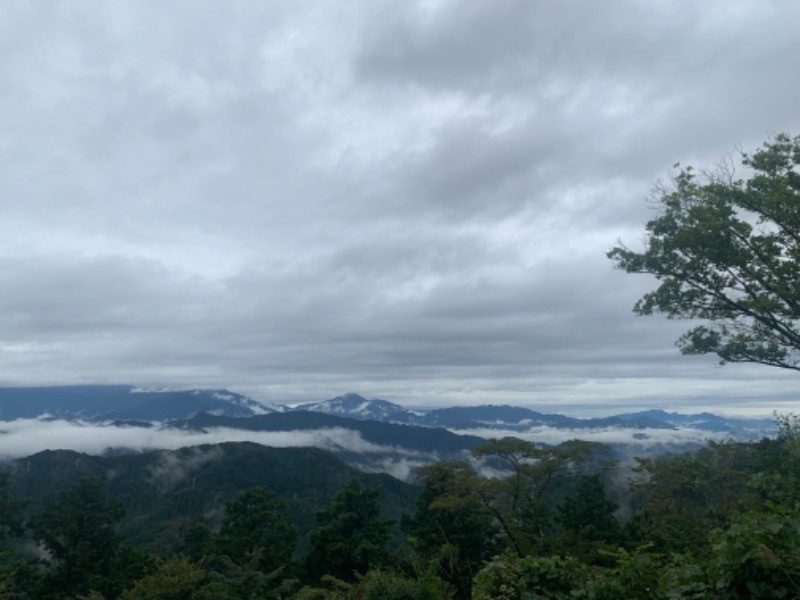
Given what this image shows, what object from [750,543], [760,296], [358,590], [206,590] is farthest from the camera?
[206,590]

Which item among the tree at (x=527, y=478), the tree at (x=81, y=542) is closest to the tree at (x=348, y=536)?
the tree at (x=527, y=478)

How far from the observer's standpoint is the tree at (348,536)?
3181cm

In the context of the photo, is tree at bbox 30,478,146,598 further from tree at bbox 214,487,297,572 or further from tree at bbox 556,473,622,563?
tree at bbox 556,473,622,563

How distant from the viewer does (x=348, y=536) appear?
33781 mm

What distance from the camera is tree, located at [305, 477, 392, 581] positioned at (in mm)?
31812

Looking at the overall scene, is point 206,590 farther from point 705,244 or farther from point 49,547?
point 49,547

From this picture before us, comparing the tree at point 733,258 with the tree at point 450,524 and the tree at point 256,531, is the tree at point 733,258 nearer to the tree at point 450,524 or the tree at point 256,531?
the tree at point 450,524

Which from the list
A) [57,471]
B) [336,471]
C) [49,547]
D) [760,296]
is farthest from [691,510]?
[57,471]

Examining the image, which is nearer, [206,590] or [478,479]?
[206,590]

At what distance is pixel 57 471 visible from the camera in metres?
196

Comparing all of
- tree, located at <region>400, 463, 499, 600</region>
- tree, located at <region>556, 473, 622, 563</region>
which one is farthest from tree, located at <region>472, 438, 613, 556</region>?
tree, located at <region>556, 473, 622, 563</region>

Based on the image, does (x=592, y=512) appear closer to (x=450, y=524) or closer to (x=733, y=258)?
(x=450, y=524)

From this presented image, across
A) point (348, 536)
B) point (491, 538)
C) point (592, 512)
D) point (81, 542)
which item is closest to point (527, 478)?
point (491, 538)

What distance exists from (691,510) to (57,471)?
228 m
